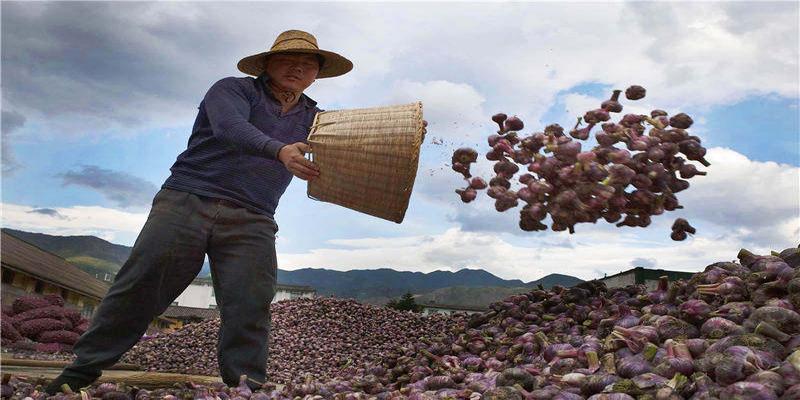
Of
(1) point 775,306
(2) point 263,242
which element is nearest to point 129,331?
(2) point 263,242

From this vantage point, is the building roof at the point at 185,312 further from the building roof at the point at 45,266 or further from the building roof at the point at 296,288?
the building roof at the point at 45,266

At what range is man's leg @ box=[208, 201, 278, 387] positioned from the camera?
3.23 metres

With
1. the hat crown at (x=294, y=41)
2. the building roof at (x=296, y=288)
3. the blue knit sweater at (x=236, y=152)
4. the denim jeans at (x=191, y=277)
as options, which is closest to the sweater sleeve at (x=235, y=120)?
the blue knit sweater at (x=236, y=152)

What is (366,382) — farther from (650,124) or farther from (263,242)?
(650,124)

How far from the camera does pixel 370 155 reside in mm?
2840

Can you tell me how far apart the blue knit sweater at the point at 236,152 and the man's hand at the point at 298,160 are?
300 millimetres

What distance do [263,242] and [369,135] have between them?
0.91m

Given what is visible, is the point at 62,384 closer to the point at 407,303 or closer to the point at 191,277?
the point at 191,277

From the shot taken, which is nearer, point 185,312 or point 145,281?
point 145,281

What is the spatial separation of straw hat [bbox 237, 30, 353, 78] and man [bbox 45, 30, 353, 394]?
0.01m

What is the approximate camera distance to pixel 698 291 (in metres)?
2.74

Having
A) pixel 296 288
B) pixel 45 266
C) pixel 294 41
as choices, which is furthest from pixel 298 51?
pixel 296 288

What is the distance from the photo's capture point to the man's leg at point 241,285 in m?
3.23

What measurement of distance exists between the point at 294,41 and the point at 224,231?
43.4 inches
